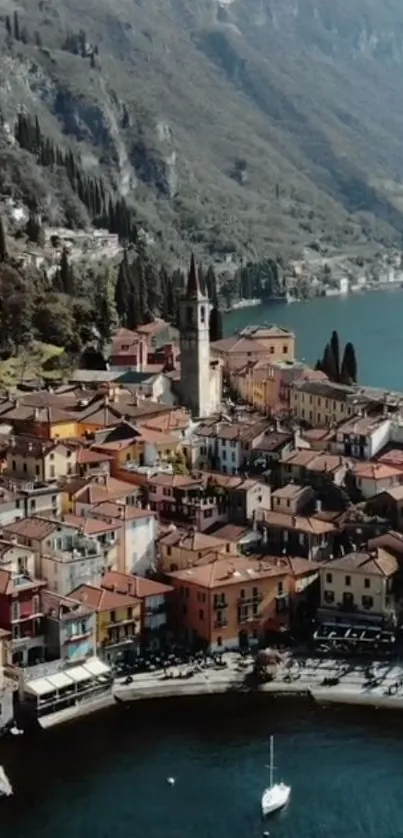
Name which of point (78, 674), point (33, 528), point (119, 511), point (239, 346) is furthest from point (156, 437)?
point (239, 346)

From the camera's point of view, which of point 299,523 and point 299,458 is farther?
point 299,458

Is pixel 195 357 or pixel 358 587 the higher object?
pixel 195 357

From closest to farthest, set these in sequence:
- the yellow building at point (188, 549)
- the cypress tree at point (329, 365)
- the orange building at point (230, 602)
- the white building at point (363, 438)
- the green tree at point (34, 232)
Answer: the orange building at point (230, 602)
the yellow building at point (188, 549)
the white building at point (363, 438)
the cypress tree at point (329, 365)
the green tree at point (34, 232)

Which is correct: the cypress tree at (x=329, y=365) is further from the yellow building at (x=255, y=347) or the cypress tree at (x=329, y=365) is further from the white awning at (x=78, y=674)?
the white awning at (x=78, y=674)

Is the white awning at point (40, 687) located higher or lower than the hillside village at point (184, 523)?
lower

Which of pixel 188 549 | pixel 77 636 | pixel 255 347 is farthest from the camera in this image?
pixel 255 347

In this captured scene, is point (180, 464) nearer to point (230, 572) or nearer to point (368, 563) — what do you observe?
point (230, 572)

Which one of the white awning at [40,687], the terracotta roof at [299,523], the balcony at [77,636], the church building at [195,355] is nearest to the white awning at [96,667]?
the balcony at [77,636]
